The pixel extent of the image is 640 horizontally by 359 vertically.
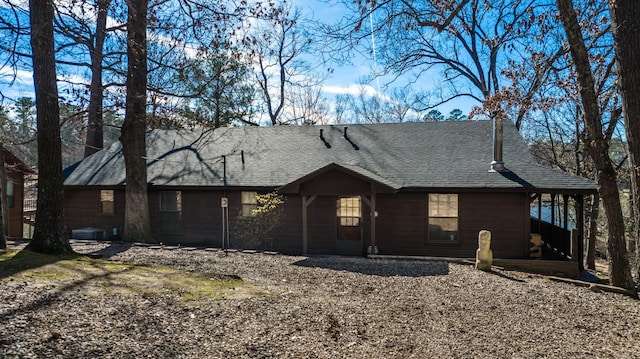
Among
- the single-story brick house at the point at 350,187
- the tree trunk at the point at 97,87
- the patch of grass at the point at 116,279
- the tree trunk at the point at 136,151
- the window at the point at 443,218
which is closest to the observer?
the patch of grass at the point at 116,279

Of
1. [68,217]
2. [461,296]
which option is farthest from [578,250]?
[68,217]

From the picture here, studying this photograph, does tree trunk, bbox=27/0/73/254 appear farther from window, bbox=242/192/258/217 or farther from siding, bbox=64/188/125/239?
siding, bbox=64/188/125/239

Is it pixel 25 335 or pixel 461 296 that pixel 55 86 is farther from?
pixel 461 296

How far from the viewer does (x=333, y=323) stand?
18.7 ft

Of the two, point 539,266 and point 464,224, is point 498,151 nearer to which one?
point 464,224

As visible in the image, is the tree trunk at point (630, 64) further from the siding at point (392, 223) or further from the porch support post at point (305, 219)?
the porch support post at point (305, 219)

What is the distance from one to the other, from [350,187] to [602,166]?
260 inches

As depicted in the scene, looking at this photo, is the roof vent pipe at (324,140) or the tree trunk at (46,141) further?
the roof vent pipe at (324,140)

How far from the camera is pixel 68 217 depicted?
1772 centimetres

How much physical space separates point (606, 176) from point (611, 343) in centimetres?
417

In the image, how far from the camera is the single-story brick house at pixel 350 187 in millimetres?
12969

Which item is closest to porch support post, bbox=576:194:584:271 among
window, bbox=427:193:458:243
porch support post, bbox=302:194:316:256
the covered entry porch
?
window, bbox=427:193:458:243

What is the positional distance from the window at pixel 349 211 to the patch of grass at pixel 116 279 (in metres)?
6.73

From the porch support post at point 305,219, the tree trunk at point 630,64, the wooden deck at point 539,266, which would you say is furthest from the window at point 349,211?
the tree trunk at point 630,64
